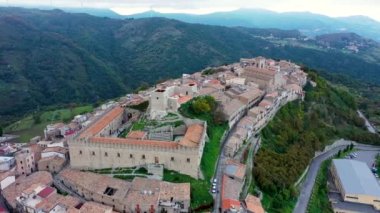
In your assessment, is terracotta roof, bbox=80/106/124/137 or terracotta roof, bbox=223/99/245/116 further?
terracotta roof, bbox=223/99/245/116

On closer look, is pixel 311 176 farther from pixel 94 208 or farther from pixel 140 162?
pixel 94 208

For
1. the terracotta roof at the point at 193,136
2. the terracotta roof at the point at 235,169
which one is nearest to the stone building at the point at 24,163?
the terracotta roof at the point at 193,136

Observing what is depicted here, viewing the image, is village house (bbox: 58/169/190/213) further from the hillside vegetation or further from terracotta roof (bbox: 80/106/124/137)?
the hillside vegetation

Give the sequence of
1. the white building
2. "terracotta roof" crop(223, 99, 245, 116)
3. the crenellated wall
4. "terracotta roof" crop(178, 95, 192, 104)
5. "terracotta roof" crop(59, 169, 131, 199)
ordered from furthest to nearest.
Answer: "terracotta roof" crop(223, 99, 245, 116) < "terracotta roof" crop(178, 95, 192, 104) < the white building < the crenellated wall < "terracotta roof" crop(59, 169, 131, 199)

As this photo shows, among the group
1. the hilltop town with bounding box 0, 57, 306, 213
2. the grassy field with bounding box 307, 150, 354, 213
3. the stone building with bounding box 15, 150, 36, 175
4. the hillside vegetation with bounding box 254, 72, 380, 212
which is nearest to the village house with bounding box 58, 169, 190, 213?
the hilltop town with bounding box 0, 57, 306, 213

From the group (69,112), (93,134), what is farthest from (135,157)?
(69,112)

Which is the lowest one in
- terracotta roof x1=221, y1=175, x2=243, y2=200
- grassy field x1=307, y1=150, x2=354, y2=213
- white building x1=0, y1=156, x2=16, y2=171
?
grassy field x1=307, y1=150, x2=354, y2=213

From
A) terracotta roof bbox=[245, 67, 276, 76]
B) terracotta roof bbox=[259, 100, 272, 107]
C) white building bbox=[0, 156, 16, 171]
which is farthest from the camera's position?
terracotta roof bbox=[245, 67, 276, 76]
